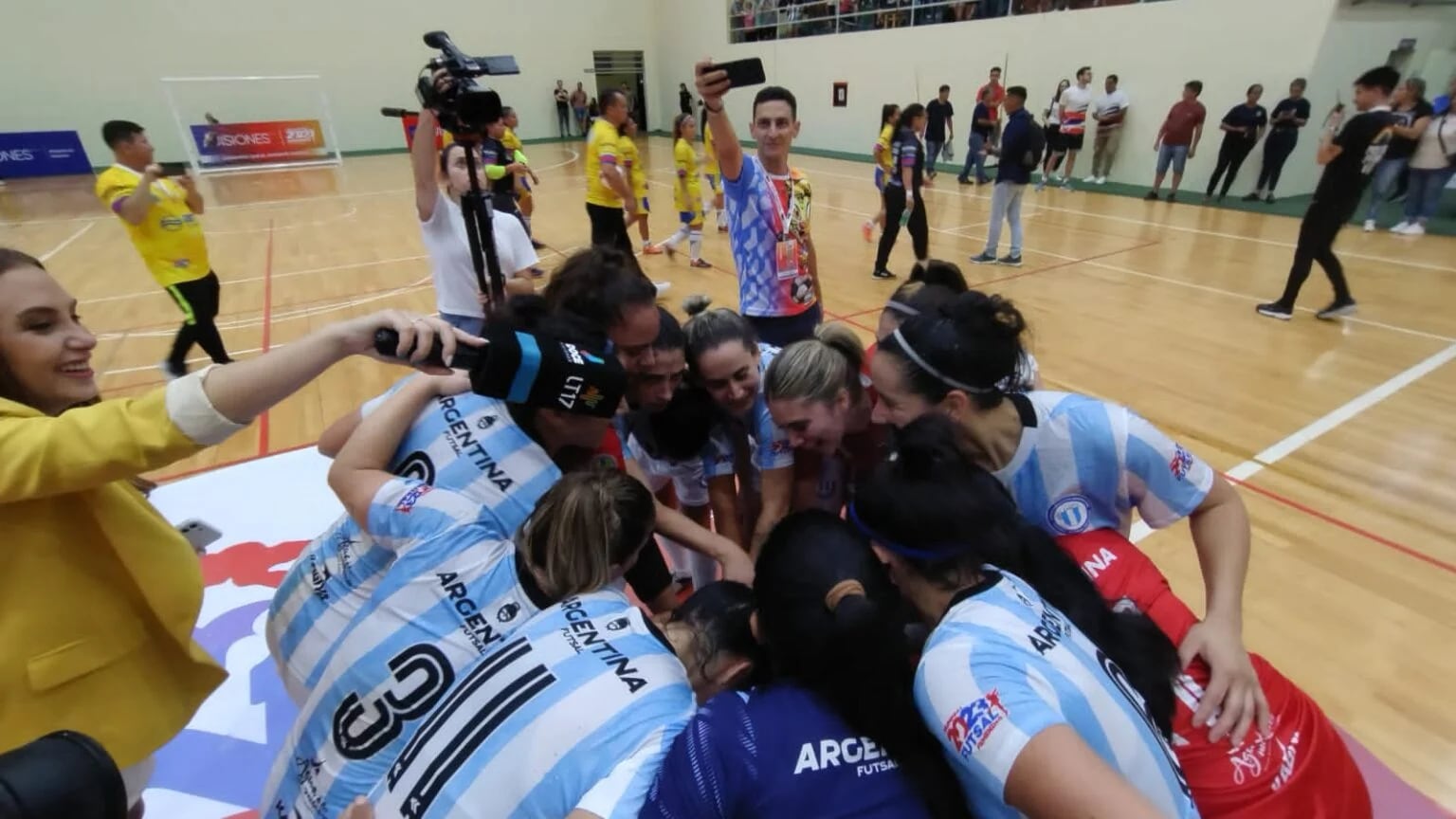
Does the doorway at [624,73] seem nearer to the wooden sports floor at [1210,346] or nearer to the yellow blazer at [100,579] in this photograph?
the wooden sports floor at [1210,346]

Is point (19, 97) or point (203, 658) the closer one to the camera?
point (203, 658)

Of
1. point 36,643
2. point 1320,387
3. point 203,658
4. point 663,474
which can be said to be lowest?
point 1320,387

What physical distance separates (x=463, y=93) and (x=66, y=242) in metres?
10.7

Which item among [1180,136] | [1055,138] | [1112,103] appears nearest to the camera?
[1180,136]

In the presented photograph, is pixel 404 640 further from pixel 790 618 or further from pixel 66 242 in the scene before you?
pixel 66 242

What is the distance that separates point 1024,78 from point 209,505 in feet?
41.6

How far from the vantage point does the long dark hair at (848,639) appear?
1.01 m

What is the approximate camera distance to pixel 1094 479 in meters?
1.51

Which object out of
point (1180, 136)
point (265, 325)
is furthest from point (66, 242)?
point (1180, 136)

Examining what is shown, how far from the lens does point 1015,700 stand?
89cm

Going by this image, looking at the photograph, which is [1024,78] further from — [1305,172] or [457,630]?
[457,630]

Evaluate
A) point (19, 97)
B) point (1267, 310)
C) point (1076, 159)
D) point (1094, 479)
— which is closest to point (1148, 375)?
point (1267, 310)

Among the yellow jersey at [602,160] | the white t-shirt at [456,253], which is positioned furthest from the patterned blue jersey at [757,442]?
the yellow jersey at [602,160]

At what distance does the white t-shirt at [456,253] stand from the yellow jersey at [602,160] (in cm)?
263
